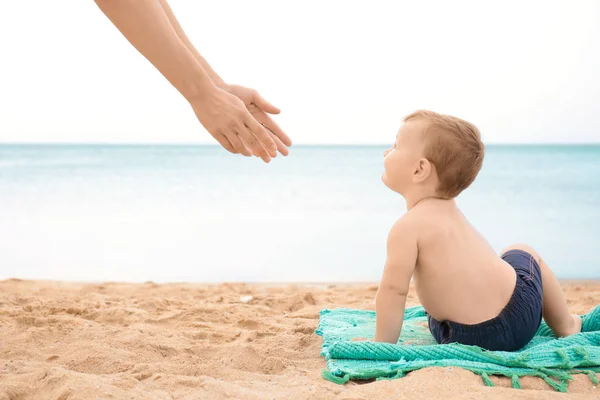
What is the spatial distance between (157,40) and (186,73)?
5.7 inches

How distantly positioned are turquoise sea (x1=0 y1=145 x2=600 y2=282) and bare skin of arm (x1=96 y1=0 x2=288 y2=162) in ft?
11.2

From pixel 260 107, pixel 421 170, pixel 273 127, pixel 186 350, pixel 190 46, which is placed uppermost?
pixel 190 46

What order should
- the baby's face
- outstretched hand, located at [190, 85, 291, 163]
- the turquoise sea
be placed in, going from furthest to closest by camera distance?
1. the turquoise sea
2. the baby's face
3. outstretched hand, located at [190, 85, 291, 163]

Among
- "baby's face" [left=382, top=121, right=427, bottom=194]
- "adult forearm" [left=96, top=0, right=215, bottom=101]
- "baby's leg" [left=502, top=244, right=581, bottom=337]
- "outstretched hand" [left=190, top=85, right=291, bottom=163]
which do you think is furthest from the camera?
"baby's leg" [left=502, top=244, right=581, bottom=337]

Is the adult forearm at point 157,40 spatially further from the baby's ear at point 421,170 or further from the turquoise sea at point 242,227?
the turquoise sea at point 242,227

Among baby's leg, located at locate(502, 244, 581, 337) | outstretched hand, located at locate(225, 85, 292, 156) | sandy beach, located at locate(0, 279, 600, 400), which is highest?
outstretched hand, located at locate(225, 85, 292, 156)

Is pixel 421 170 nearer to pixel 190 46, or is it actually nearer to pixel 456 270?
pixel 456 270

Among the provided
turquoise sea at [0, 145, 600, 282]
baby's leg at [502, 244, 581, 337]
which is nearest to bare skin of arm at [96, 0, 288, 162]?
baby's leg at [502, 244, 581, 337]

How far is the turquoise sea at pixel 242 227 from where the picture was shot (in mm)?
5770

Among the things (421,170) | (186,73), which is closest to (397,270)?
(421,170)

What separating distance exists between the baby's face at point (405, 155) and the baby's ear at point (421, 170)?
0.02 m

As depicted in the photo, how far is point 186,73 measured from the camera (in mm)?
2012

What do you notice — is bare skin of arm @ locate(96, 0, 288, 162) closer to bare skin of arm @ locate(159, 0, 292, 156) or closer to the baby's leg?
bare skin of arm @ locate(159, 0, 292, 156)

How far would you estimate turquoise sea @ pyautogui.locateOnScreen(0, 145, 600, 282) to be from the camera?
577cm
